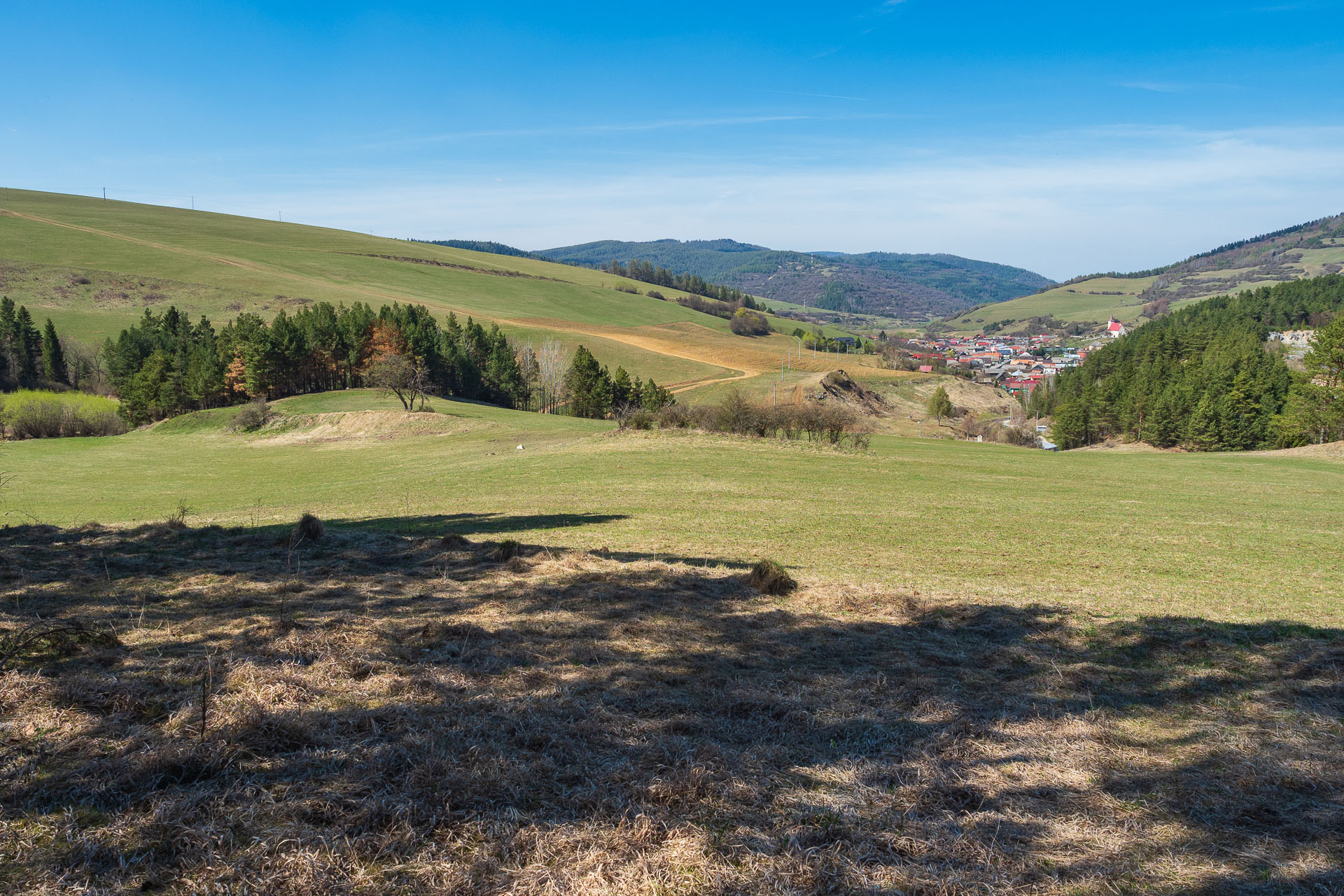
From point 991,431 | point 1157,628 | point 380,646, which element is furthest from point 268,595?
point 991,431

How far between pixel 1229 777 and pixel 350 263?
163 metres

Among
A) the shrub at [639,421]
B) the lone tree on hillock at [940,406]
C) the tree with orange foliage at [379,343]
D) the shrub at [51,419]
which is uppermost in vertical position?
the tree with orange foliage at [379,343]

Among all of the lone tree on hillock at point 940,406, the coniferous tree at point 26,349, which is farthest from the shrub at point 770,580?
the coniferous tree at point 26,349

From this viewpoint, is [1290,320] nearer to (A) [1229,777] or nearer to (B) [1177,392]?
(B) [1177,392]

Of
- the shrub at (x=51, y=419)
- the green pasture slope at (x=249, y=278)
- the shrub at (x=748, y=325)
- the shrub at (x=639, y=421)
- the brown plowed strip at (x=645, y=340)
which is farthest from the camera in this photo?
the shrub at (x=748, y=325)

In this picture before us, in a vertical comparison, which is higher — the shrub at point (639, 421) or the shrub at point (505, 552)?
Answer: the shrub at point (505, 552)

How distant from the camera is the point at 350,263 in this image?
484ft

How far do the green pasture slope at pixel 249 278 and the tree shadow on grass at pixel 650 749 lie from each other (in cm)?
10274

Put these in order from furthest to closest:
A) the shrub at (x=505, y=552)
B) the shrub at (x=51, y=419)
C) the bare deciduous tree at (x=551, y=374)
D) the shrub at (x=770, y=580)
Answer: the bare deciduous tree at (x=551, y=374) < the shrub at (x=51, y=419) < the shrub at (x=505, y=552) < the shrub at (x=770, y=580)

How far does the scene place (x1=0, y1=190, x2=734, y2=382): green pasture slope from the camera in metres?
106

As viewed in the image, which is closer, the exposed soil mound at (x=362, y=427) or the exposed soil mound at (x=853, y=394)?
the exposed soil mound at (x=362, y=427)

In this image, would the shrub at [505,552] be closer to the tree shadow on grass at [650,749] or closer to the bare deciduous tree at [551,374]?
the tree shadow on grass at [650,749]

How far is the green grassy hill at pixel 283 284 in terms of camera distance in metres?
106

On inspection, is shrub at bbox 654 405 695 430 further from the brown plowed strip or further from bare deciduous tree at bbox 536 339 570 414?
the brown plowed strip
